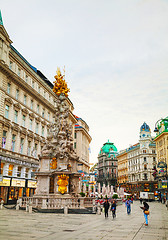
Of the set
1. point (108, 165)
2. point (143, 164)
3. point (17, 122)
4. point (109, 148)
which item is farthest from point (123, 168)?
point (17, 122)

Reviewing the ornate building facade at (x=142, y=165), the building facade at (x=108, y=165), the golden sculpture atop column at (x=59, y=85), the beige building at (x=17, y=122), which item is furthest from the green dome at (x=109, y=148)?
the golden sculpture atop column at (x=59, y=85)

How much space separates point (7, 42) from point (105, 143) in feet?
470

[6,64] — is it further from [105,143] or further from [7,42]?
[105,143]

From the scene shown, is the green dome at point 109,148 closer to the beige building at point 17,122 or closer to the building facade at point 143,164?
the building facade at point 143,164

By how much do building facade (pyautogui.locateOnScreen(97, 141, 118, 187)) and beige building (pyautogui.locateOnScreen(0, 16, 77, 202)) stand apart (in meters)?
113

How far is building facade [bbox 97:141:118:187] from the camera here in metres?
156

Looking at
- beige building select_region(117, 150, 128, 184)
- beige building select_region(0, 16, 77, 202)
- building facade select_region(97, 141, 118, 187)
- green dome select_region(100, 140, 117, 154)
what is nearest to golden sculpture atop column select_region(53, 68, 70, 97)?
beige building select_region(0, 16, 77, 202)

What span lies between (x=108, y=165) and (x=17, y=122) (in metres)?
127

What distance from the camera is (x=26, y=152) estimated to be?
139ft

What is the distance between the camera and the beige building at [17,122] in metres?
35.7

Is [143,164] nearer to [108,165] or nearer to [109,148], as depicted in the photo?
[108,165]

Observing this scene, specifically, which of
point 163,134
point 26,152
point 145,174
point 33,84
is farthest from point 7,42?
point 145,174

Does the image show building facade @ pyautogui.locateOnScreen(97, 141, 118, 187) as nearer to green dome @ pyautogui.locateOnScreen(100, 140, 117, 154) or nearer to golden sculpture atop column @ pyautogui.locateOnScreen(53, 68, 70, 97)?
green dome @ pyautogui.locateOnScreen(100, 140, 117, 154)

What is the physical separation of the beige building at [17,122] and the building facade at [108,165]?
113427 millimetres
